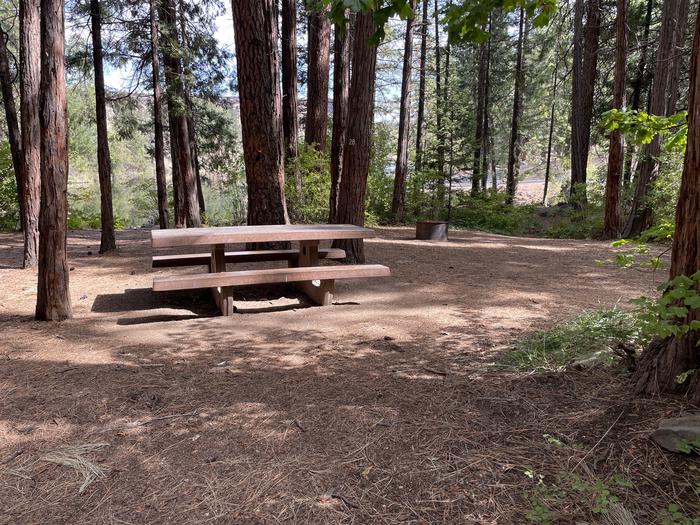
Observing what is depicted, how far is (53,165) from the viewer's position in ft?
14.8

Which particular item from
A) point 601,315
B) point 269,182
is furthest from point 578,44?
point 601,315

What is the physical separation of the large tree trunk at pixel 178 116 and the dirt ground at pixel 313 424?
9543 mm

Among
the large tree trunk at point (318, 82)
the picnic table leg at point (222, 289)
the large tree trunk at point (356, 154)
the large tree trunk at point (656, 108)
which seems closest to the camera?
the picnic table leg at point (222, 289)

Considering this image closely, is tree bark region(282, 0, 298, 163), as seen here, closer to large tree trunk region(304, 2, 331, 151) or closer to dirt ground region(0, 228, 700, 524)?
large tree trunk region(304, 2, 331, 151)

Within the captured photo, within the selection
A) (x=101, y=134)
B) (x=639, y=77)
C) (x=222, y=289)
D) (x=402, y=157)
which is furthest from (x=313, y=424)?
(x=639, y=77)

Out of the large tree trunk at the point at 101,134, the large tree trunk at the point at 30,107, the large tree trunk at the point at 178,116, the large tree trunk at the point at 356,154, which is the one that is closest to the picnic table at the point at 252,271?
the large tree trunk at the point at 356,154

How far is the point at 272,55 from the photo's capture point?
7.87 meters

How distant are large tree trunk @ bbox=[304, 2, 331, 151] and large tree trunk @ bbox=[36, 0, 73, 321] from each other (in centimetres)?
861

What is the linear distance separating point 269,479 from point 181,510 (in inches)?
15.4

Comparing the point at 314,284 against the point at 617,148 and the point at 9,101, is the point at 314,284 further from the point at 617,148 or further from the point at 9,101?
the point at 9,101

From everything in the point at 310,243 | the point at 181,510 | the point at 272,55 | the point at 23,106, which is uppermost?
the point at 272,55

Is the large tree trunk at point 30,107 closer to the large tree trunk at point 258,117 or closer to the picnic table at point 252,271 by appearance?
the large tree trunk at point 258,117

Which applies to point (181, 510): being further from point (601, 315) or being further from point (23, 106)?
point (23, 106)

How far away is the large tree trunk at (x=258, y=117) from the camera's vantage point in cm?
656
